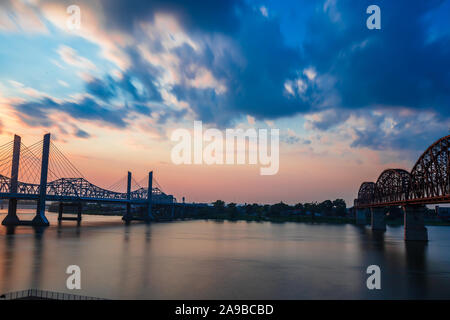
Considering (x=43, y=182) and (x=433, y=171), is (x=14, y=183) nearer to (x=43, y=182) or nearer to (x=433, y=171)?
(x=43, y=182)

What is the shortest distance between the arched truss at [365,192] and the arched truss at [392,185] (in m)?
29.1

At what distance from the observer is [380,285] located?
104 feet

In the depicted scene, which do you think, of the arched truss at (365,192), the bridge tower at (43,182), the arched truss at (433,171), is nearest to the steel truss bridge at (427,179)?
the arched truss at (433,171)

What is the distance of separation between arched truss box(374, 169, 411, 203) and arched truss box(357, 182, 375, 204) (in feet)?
95.4

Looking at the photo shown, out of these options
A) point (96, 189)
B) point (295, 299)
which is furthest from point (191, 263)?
point (96, 189)

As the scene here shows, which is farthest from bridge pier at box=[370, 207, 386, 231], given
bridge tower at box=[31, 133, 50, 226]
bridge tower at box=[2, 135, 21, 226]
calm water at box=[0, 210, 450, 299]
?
bridge tower at box=[2, 135, 21, 226]

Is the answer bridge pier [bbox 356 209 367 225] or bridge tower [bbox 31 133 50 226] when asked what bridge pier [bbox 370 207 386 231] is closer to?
bridge pier [bbox 356 209 367 225]

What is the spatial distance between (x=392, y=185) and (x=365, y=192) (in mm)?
66404

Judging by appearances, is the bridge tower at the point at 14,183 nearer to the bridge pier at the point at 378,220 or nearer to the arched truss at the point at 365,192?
the bridge pier at the point at 378,220

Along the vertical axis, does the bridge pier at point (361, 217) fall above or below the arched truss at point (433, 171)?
below

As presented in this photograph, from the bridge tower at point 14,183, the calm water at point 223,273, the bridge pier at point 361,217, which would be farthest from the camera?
the bridge pier at point 361,217

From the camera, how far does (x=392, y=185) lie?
117 metres

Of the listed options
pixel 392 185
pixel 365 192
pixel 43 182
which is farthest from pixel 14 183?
pixel 365 192

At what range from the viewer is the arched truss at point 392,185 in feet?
346
